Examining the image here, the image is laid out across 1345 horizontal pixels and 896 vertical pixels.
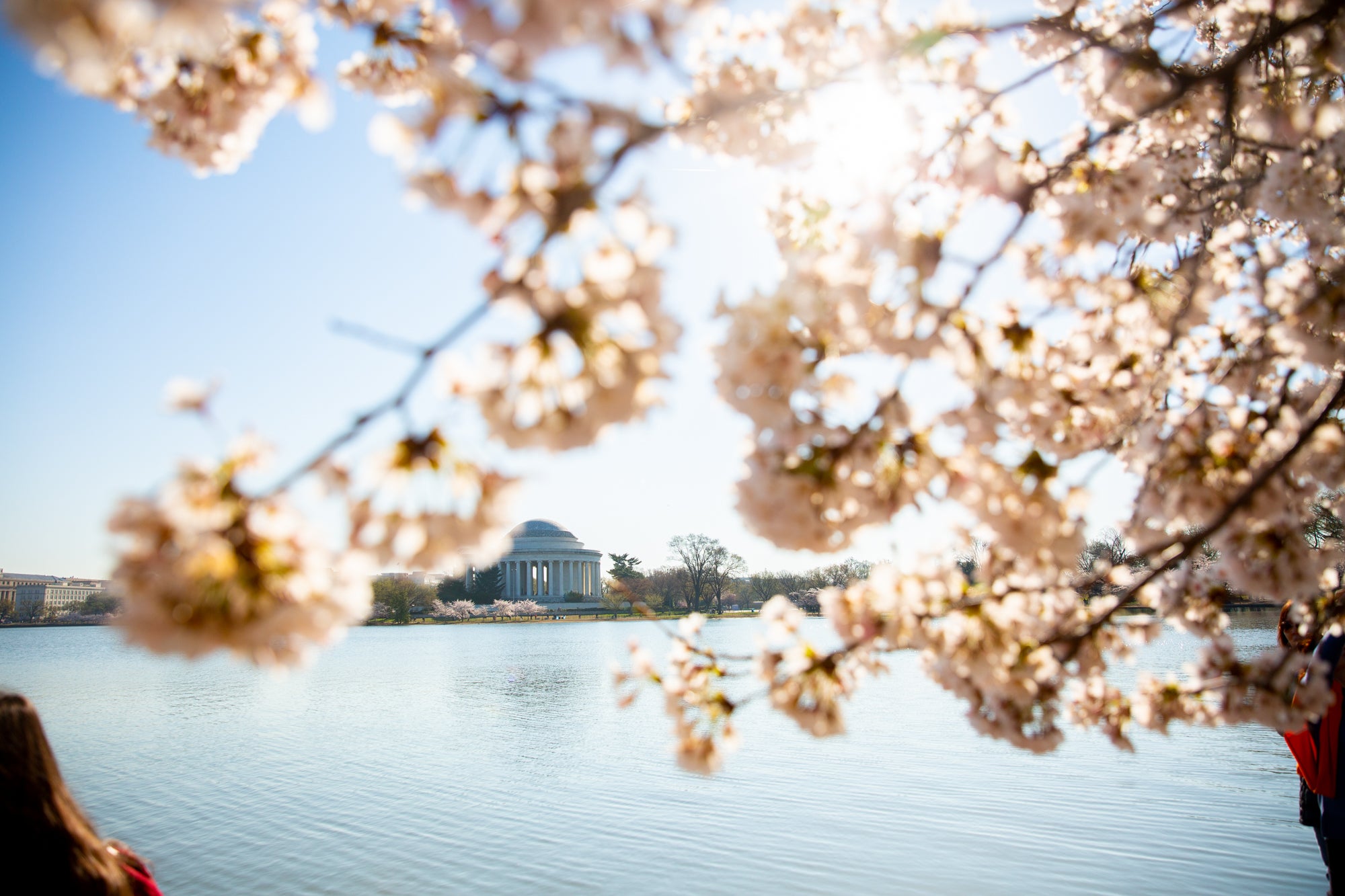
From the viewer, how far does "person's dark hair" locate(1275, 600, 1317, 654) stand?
9.50 feet

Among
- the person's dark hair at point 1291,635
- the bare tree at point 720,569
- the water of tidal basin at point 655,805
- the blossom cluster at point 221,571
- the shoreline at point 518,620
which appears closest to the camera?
the blossom cluster at point 221,571

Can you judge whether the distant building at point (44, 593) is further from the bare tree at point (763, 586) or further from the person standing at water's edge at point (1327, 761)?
the person standing at water's edge at point (1327, 761)

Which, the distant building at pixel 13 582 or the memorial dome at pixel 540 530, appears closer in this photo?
the memorial dome at pixel 540 530

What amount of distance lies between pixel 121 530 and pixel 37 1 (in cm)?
62

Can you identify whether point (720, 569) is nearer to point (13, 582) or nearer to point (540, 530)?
point (540, 530)

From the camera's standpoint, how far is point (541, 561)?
78500 millimetres

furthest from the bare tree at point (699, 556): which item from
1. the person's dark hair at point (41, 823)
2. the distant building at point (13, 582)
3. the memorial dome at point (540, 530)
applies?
the distant building at point (13, 582)

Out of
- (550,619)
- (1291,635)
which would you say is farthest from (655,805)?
(550,619)

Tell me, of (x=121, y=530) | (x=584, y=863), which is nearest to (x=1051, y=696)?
(x=121, y=530)

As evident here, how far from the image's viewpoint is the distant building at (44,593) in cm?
8625

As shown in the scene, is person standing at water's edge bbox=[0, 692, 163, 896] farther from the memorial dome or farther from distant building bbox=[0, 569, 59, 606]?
distant building bbox=[0, 569, 59, 606]

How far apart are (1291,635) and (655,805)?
6.49 m

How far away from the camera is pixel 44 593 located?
103 m

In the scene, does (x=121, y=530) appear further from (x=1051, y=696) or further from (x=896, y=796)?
(x=896, y=796)
